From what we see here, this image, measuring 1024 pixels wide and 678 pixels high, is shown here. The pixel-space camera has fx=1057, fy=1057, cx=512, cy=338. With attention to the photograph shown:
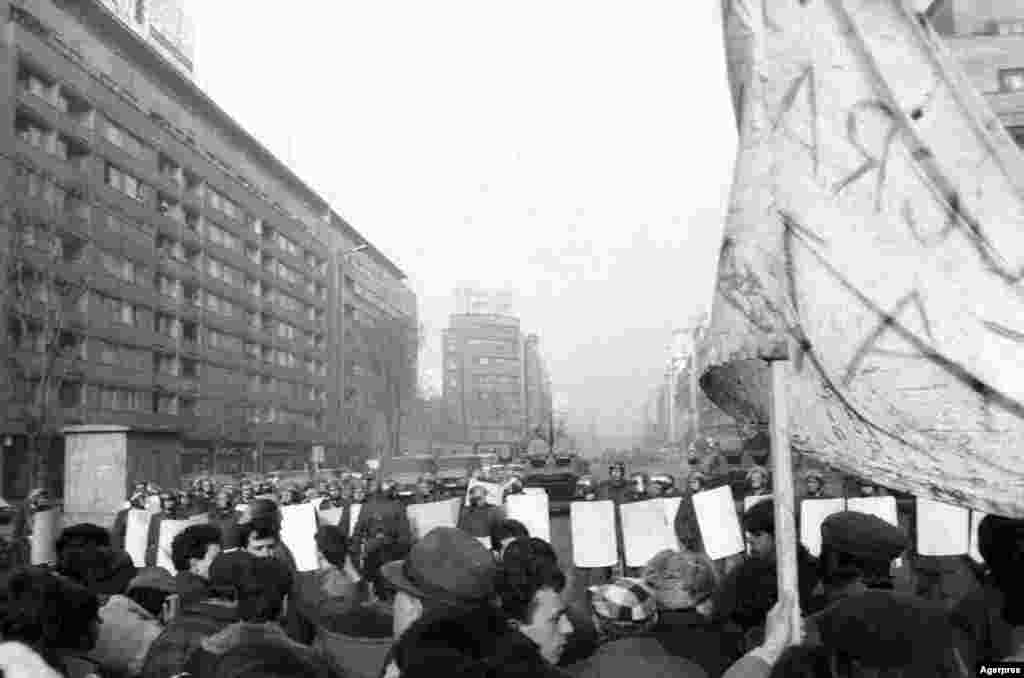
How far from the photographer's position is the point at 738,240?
2.80 metres

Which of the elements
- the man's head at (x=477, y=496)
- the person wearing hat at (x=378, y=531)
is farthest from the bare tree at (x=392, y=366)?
the person wearing hat at (x=378, y=531)

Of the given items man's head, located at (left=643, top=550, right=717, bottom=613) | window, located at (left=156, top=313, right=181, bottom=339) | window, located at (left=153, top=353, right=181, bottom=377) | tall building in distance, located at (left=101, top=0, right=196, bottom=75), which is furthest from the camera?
tall building in distance, located at (left=101, top=0, right=196, bottom=75)

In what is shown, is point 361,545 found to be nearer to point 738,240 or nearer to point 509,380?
point 738,240

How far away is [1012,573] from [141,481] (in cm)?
1812

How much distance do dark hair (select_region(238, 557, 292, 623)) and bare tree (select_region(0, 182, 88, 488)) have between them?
2541 centimetres

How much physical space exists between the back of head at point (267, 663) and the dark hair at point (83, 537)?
10.6 feet

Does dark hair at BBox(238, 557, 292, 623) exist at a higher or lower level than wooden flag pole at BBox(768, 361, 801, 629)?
lower

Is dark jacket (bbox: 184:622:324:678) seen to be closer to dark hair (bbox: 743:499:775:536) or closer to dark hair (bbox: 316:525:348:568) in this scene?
dark hair (bbox: 316:525:348:568)

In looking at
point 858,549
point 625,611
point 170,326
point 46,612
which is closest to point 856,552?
point 858,549

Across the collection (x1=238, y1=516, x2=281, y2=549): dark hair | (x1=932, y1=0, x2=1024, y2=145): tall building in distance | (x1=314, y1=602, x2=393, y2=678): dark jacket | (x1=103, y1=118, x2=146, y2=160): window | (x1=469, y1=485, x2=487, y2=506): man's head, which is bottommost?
(x1=314, y1=602, x2=393, y2=678): dark jacket

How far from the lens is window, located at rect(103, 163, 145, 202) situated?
50.3 metres

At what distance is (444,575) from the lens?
3172 millimetres

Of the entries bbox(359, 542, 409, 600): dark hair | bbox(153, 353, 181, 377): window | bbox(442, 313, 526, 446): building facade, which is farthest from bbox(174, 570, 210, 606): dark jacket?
bbox(442, 313, 526, 446): building facade

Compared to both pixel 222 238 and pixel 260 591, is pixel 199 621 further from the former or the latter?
pixel 222 238
